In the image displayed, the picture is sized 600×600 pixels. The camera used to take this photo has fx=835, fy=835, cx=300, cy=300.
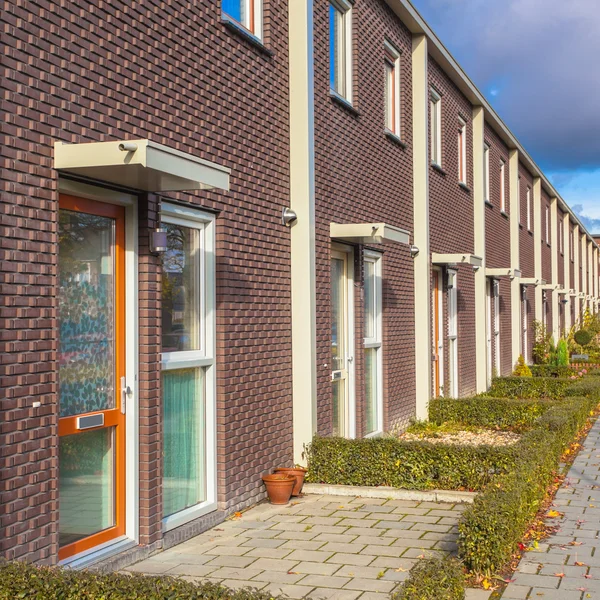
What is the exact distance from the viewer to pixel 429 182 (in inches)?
557

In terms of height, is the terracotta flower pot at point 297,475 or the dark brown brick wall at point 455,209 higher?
the dark brown brick wall at point 455,209

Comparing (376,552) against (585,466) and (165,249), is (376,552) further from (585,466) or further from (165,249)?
(585,466)

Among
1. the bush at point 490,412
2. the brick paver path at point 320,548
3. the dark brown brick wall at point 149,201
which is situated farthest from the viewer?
the bush at point 490,412

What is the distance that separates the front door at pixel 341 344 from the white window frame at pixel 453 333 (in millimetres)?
5705

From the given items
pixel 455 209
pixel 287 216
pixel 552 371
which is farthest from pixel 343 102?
pixel 552 371

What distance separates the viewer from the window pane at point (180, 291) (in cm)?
643

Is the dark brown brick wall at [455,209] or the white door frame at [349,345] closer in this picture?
the white door frame at [349,345]

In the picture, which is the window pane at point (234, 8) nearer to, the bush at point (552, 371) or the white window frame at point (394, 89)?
the white window frame at point (394, 89)

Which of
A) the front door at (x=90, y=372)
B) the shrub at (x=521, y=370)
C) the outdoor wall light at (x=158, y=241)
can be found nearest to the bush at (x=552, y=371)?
the shrub at (x=521, y=370)

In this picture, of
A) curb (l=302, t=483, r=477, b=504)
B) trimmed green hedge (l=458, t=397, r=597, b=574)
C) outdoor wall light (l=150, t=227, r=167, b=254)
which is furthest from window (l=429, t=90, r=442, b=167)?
outdoor wall light (l=150, t=227, r=167, b=254)

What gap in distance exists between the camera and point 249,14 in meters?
8.11

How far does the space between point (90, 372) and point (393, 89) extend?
856 centimetres

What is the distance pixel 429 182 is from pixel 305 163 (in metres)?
5.97

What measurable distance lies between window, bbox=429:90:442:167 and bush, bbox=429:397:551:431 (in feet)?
14.6
